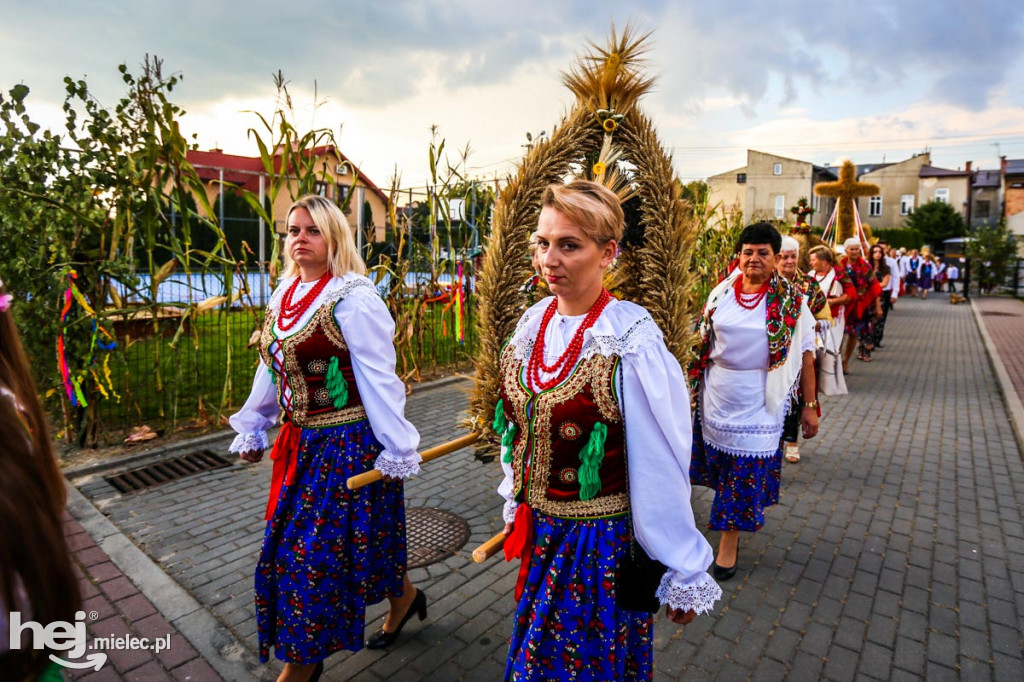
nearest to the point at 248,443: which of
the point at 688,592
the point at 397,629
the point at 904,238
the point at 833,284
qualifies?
the point at 397,629

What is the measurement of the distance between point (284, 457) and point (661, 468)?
1.81 m

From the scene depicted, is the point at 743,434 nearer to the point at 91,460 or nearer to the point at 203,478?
the point at 203,478

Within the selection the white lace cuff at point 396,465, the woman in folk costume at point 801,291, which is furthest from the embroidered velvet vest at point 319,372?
the woman in folk costume at point 801,291

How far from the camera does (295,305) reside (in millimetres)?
2973

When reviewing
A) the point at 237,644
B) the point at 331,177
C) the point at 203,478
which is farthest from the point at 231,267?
the point at 237,644

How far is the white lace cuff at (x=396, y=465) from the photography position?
282 centimetres

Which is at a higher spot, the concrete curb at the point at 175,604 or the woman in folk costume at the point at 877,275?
the woman in folk costume at the point at 877,275

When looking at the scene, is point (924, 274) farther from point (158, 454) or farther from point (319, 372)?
point (319, 372)

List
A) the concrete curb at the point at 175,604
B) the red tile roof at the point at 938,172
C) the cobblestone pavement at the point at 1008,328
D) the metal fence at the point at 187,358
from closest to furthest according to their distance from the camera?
the concrete curb at the point at 175,604
the metal fence at the point at 187,358
the cobblestone pavement at the point at 1008,328
the red tile roof at the point at 938,172

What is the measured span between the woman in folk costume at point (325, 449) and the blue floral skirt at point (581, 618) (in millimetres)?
999

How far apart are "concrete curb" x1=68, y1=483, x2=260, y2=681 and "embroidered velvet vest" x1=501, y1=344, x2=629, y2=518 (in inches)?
77.3

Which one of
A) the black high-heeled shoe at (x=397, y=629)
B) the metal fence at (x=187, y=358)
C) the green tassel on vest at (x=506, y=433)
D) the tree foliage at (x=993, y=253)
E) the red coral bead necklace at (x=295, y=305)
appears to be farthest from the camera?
the tree foliage at (x=993, y=253)

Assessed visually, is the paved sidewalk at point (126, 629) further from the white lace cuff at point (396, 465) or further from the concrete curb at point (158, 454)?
the concrete curb at point (158, 454)

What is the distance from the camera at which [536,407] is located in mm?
2078
